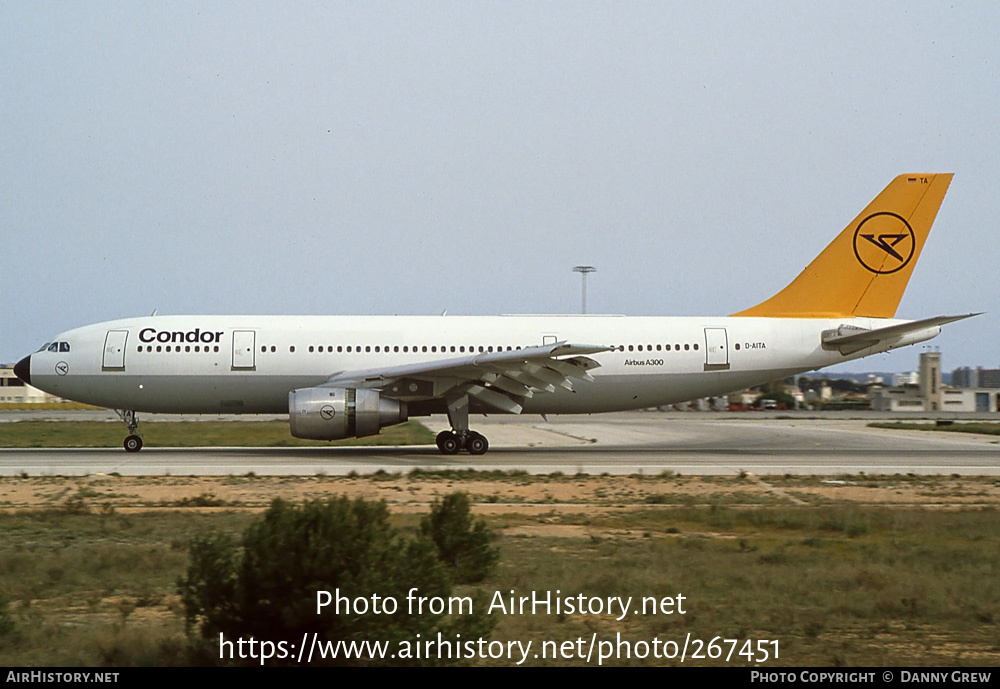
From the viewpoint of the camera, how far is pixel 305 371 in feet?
88.0

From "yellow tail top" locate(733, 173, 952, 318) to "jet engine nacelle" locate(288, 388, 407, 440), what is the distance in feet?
37.9

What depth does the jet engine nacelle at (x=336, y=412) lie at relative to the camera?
2453cm

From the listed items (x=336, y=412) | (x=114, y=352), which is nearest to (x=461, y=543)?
(x=336, y=412)

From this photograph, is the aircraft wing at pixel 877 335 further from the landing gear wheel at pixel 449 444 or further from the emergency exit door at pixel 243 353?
the emergency exit door at pixel 243 353

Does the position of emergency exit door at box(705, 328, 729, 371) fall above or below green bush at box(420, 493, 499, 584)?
above

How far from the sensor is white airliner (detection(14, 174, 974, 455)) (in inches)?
1014

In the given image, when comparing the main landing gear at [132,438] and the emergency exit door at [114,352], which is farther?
the main landing gear at [132,438]

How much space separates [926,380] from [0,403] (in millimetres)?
84542

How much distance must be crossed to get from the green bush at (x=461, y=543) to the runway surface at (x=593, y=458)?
10660 millimetres

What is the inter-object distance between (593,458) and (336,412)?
701 centimetres

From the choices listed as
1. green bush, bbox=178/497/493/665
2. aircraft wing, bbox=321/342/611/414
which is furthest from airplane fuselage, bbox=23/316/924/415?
green bush, bbox=178/497/493/665

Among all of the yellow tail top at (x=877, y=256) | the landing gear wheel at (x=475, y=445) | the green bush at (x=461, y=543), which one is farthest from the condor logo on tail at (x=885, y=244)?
the green bush at (x=461, y=543)

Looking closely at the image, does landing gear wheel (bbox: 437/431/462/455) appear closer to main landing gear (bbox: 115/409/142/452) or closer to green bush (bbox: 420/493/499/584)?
main landing gear (bbox: 115/409/142/452)

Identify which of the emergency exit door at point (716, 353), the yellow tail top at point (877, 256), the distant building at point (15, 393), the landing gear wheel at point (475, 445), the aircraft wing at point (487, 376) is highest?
the yellow tail top at point (877, 256)
